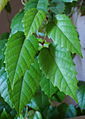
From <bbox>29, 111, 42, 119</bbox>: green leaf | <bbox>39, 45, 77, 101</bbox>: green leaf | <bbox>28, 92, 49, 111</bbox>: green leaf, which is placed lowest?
<bbox>29, 111, 42, 119</bbox>: green leaf

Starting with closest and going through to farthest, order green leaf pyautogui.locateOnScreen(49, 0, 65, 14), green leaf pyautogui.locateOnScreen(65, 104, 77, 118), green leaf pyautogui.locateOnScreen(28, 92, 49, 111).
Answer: green leaf pyautogui.locateOnScreen(49, 0, 65, 14)
green leaf pyautogui.locateOnScreen(28, 92, 49, 111)
green leaf pyautogui.locateOnScreen(65, 104, 77, 118)

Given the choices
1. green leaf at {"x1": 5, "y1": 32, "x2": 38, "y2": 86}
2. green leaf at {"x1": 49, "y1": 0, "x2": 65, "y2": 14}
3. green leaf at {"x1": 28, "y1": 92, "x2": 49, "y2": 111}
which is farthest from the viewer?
green leaf at {"x1": 28, "y1": 92, "x2": 49, "y2": 111}

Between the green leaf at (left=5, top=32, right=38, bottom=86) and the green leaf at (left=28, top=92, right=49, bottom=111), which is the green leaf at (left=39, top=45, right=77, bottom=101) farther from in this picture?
the green leaf at (left=28, top=92, right=49, bottom=111)

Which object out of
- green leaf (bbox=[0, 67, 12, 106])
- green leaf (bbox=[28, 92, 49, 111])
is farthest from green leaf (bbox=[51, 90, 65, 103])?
green leaf (bbox=[0, 67, 12, 106])

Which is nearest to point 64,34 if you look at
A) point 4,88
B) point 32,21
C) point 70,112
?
point 32,21

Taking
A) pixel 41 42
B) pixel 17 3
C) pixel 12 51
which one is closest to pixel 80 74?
pixel 17 3

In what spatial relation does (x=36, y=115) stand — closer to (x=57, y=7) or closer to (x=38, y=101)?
(x=38, y=101)

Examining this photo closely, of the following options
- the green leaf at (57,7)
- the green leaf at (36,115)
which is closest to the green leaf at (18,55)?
the green leaf at (57,7)
